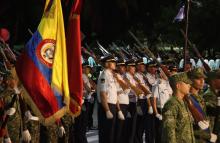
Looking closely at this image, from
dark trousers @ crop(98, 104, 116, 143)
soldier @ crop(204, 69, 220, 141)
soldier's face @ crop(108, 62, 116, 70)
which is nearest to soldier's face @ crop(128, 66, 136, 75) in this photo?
soldier's face @ crop(108, 62, 116, 70)

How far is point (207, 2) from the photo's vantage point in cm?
4141

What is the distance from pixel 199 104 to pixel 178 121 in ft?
2.97

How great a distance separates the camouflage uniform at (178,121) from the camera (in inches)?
346

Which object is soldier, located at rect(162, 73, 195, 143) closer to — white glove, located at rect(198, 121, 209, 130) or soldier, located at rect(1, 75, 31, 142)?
white glove, located at rect(198, 121, 209, 130)

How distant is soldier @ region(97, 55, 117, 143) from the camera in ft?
44.8

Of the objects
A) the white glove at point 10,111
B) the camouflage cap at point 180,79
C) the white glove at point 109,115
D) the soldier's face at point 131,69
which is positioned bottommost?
the white glove at point 109,115

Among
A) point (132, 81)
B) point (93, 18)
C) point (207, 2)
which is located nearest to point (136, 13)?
point (93, 18)

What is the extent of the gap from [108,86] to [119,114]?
527 millimetres

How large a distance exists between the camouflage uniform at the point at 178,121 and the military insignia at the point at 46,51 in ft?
6.97

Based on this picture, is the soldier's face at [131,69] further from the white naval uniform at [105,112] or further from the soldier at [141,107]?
the white naval uniform at [105,112]

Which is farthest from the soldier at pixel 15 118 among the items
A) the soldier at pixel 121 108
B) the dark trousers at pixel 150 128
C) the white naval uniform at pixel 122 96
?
the dark trousers at pixel 150 128

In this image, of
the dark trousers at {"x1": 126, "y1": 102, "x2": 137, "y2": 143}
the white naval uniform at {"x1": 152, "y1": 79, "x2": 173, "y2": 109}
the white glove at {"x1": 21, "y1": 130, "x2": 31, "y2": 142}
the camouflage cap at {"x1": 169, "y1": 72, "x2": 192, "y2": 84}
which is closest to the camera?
the camouflage cap at {"x1": 169, "y1": 72, "x2": 192, "y2": 84}

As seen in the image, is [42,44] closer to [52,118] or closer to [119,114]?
[52,118]

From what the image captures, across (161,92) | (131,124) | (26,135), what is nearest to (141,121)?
(131,124)
